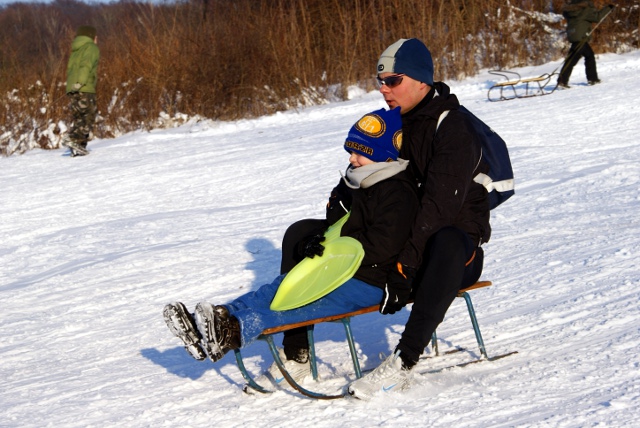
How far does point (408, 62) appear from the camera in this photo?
12.4 ft

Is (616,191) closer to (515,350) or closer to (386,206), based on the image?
(515,350)

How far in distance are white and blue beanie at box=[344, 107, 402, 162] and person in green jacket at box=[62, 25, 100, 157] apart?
9.35m

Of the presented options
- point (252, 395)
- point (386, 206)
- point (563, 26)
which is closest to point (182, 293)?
point (252, 395)

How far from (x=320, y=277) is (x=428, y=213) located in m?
0.50

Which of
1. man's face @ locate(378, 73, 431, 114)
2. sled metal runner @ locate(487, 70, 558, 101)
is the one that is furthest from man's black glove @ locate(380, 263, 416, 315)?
sled metal runner @ locate(487, 70, 558, 101)

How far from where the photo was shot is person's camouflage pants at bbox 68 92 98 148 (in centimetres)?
1237

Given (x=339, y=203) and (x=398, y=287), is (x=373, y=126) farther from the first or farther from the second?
(x=398, y=287)

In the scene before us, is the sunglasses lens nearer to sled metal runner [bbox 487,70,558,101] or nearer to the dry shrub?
sled metal runner [bbox 487,70,558,101]

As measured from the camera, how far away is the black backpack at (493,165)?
146 inches

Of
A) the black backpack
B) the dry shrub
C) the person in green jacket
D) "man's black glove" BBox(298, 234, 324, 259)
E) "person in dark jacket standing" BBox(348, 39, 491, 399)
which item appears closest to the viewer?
"person in dark jacket standing" BBox(348, 39, 491, 399)

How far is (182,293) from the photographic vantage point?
5.80m

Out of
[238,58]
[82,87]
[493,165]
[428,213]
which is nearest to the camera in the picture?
[428,213]

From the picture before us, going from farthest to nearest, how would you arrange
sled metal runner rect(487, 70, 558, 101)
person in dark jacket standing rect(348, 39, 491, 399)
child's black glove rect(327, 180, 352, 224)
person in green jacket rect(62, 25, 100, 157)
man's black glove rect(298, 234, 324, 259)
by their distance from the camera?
sled metal runner rect(487, 70, 558, 101) → person in green jacket rect(62, 25, 100, 157) → child's black glove rect(327, 180, 352, 224) → man's black glove rect(298, 234, 324, 259) → person in dark jacket standing rect(348, 39, 491, 399)

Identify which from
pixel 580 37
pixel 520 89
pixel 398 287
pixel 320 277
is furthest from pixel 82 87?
pixel 398 287
